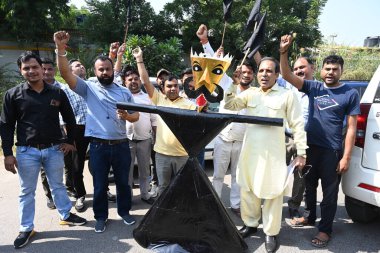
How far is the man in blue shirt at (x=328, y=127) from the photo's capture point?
9.98 feet

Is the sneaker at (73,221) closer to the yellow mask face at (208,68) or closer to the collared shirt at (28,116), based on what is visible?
the collared shirt at (28,116)

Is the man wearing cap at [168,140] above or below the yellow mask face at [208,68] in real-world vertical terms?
below

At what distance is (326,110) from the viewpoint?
313cm

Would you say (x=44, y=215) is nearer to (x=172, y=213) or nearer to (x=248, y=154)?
(x=172, y=213)

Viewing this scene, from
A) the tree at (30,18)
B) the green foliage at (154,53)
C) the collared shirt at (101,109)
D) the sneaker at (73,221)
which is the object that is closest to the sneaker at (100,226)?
the sneaker at (73,221)

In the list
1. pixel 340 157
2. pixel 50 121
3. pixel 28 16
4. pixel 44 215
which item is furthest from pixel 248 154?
pixel 28 16

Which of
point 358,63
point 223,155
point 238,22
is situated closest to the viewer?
point 223,155

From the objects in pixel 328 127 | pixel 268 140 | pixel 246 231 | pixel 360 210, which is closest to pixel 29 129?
pixel 268 140

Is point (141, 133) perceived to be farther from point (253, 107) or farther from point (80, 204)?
point (253, 107)

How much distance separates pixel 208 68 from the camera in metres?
2.27

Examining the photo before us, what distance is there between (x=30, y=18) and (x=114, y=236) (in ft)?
47.4

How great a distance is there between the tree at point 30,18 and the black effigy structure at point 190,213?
14659 mm

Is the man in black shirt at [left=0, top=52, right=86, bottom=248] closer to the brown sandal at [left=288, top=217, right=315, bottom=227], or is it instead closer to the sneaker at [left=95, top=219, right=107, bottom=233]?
the sneaker at [left=95, top=219, right=107, bottom=233]

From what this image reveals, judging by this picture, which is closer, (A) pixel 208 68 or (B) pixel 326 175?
(A) pixel 208 68
